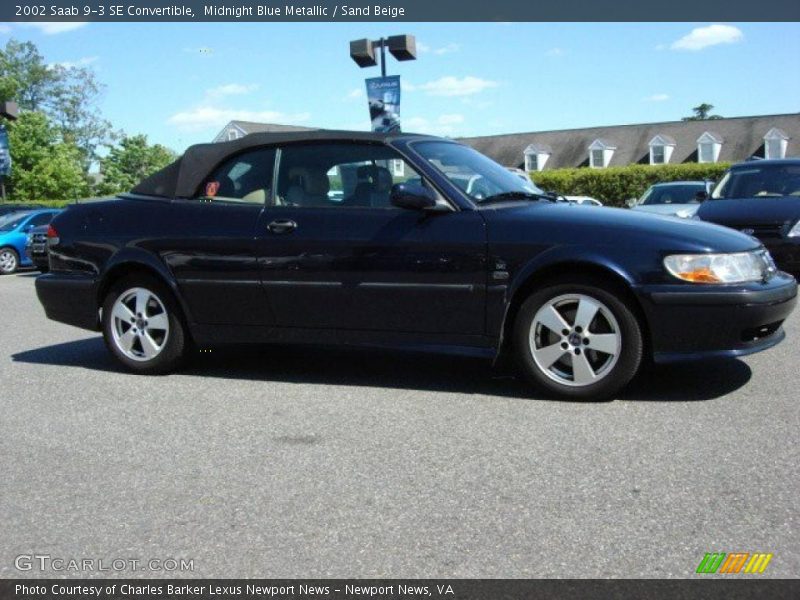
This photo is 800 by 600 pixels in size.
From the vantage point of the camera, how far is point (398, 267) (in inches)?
224

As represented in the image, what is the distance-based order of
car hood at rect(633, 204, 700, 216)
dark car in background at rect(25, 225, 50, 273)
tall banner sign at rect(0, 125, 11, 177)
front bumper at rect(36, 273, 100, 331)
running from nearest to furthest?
front bumper at rect(36, 273, 100, 331)
car hood at rect(633, 204, 700, 216)
dark car in background at rect(25, 225, 50, 273)
tall banner sign at rect(0, 125, 11, 177)

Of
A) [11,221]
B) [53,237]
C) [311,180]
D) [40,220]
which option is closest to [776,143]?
[40,220]

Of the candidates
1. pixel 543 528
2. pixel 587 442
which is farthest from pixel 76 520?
pixel 587 442

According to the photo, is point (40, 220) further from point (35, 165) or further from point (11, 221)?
point (35, 165)

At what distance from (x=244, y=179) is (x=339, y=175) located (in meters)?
0.73

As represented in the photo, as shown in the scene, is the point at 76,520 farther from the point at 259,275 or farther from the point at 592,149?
the point at 592,149

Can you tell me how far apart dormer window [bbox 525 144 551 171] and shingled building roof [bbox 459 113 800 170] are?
1.23ft

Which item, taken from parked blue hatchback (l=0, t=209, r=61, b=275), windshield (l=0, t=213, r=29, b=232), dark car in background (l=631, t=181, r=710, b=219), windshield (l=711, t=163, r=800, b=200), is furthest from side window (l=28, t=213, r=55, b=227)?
windshield (l=711, t=163, r=800, b=200)

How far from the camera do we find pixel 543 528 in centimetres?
347

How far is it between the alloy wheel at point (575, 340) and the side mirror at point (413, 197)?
93 cm

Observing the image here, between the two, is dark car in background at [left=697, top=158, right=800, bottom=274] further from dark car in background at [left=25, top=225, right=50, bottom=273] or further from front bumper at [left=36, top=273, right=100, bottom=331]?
dark car in background at [left=25, top=225, right=50, bottom=273]

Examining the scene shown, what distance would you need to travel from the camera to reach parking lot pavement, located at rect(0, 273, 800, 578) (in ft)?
Result: 10.8

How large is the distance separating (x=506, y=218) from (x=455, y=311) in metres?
0.63

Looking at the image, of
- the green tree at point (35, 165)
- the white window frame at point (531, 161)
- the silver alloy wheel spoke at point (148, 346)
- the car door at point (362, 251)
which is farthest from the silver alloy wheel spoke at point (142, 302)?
the white window frame at point (531, 161)
